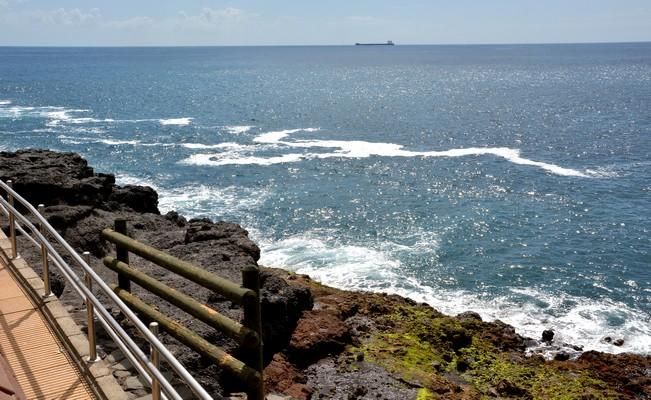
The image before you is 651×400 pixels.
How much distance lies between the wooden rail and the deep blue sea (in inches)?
664

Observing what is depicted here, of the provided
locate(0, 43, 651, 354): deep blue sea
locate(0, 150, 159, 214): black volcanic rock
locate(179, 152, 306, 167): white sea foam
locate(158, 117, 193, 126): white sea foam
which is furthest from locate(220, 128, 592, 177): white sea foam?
locate(0, 150, 159, 214): black volcanic rock

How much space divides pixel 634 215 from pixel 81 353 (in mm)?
35717

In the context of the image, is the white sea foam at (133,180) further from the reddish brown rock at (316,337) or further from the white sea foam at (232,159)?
the reddish brown rock at (316,337)

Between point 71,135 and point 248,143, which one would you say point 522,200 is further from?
point 71,135

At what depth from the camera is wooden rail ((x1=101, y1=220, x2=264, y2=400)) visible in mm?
7465

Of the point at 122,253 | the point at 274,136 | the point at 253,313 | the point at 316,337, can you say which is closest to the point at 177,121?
the point at 274,136

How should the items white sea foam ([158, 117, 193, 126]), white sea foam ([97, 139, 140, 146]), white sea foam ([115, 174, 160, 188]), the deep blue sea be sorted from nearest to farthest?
the deep blue sea → white sea foam ([115, 174, 160, 188]) → white sea foam ([97, 139, 140, 146]) → white sea foam ([158, 117, 193, 126])

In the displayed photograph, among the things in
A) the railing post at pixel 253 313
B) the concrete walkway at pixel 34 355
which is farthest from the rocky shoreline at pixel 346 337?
the railing post at pixel 253 313

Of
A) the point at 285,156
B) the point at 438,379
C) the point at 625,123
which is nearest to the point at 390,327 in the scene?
the point at 438,379

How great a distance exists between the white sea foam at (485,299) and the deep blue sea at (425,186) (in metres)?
0.10

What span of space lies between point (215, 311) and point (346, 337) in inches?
405

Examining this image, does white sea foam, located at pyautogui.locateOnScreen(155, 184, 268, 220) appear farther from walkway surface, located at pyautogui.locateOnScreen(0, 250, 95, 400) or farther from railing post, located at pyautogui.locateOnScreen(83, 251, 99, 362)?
railing post, located at pyautogui.locateOnScreen(83, 251, 99, 362)

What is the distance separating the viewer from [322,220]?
3547 cm

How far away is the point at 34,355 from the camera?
8109 mm
